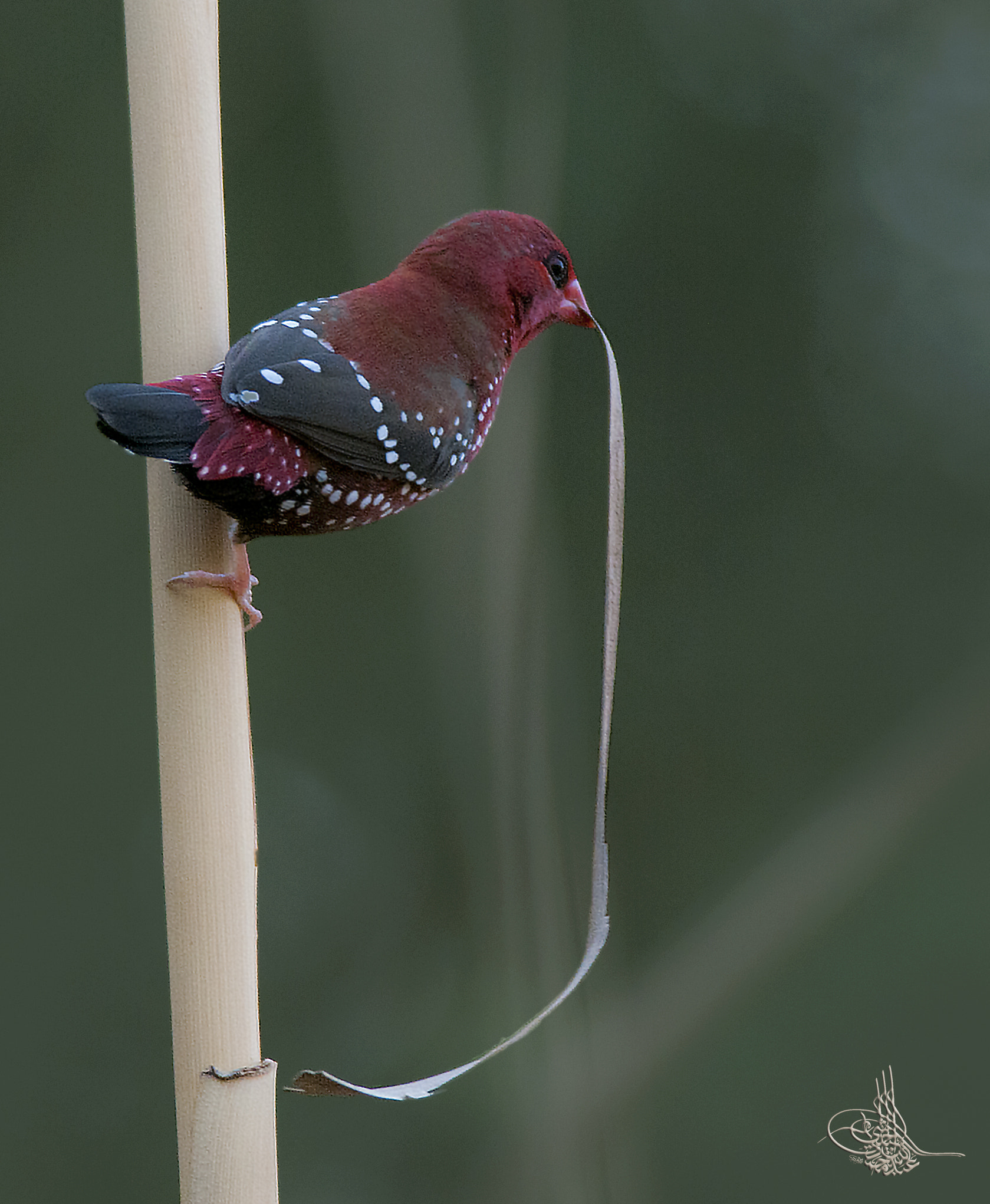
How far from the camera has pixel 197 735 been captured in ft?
1.20

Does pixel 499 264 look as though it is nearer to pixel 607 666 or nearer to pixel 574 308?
pixel 574 308

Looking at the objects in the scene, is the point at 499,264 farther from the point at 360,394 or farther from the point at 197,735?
the point at 197,735

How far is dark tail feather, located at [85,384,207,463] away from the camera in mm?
354

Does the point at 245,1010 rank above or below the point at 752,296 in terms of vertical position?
below

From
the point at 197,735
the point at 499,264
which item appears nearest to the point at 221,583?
the point at 197,735

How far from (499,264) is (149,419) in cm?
14

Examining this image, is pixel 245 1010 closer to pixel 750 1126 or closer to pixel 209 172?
pixel 209 172

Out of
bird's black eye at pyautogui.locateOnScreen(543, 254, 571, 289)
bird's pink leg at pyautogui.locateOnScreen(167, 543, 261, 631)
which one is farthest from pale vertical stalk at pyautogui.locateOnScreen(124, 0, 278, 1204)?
bird's black eye at pyautogui.locateOnScreen(543, 254, 571, 289)

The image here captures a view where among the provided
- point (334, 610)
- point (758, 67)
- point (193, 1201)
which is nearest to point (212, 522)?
point (193, 1201)

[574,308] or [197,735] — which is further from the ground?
[574,308]

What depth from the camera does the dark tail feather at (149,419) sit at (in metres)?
0.35

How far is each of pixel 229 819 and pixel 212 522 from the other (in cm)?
9

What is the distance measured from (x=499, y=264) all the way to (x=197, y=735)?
192 millimetres

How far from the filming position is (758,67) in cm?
89
